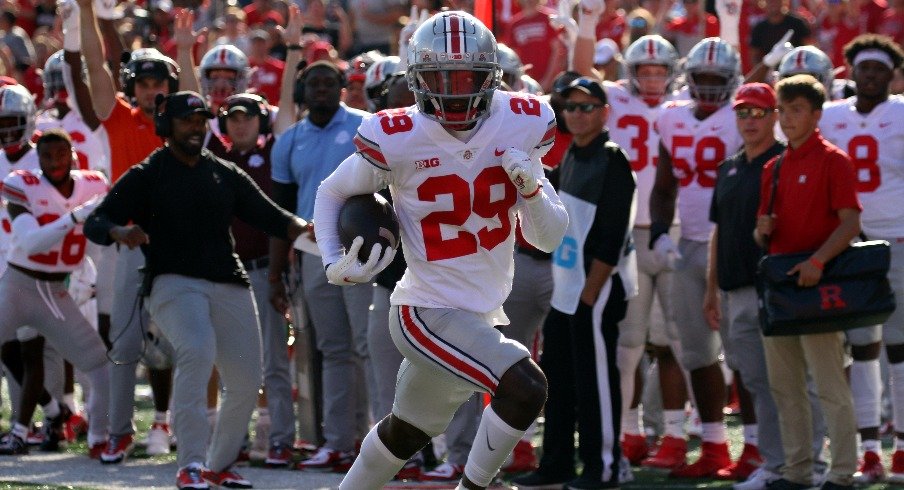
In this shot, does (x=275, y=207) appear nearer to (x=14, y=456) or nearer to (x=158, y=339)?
(x=158, y=339)

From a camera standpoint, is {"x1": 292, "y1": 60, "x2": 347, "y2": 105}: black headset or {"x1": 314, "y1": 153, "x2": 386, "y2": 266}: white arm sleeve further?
{"x1": 292, "y1": 60, "x2": 347, "y2": 105}: black headset

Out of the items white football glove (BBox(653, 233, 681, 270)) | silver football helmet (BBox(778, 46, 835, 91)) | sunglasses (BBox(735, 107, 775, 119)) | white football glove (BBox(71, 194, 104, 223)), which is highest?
silver football helmet (BBox(778, 46, 835, 91))

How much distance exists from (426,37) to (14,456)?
4.03 metres

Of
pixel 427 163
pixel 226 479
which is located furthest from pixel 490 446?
pixel 226 479

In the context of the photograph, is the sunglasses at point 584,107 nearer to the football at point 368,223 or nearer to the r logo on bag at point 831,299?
the r logo on bag at point 831,299

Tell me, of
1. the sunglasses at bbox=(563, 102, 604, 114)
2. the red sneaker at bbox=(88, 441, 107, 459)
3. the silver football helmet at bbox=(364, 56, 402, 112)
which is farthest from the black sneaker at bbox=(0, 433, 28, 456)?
the sunglasses at bbox=(563, 102, 604, 114)

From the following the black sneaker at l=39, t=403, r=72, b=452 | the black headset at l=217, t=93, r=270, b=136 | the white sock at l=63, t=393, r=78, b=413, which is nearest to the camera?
the black headset at l=217, t=93, r=270, b=136

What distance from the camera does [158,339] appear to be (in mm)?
7852

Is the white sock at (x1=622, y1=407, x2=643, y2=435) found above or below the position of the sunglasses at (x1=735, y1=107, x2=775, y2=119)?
below

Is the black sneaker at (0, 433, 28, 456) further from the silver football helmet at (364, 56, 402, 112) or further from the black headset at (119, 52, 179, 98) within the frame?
the silver football helmet at (364, 56, 402, 112)

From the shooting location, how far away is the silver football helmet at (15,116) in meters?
8.67

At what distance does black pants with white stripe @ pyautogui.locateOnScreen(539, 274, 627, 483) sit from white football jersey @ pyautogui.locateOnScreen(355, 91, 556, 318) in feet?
5.12

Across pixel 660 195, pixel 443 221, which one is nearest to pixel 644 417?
pixel 660 195

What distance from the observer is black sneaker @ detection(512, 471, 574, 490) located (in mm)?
6910
